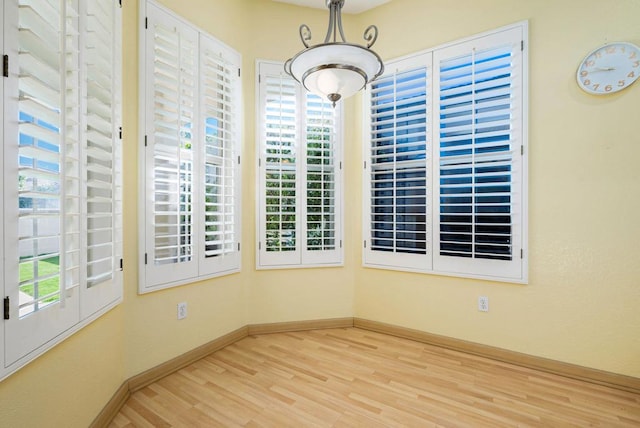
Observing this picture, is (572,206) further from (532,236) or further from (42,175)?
(42,175)

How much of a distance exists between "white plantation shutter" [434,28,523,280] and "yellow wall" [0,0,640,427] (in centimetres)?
12

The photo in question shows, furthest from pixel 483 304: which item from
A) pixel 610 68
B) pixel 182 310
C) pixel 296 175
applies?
pixel 182 310

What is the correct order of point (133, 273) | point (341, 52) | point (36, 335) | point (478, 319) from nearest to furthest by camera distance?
1. point (36, 335)
2. point (341, 52)
3. point (133, 273)
4. point (478, 319)

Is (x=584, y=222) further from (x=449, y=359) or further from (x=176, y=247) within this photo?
(x=176, y=247)

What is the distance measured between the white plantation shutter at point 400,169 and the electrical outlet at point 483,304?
50 cm

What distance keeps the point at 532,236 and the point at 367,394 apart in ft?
5.65

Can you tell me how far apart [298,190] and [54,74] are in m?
2.01

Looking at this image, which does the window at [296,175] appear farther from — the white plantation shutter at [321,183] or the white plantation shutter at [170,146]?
the white plantation shutter at [170,146]

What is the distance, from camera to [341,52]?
144cm

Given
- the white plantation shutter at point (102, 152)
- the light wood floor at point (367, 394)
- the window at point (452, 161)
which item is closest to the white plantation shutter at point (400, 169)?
the window at point (452, 161)

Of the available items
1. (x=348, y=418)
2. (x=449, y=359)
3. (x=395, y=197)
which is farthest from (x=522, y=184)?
(x=348, y=418)

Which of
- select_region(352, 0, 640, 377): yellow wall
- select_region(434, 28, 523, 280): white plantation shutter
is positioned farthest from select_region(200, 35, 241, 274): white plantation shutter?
select_region(352, 0, 640, 377): yellow wall

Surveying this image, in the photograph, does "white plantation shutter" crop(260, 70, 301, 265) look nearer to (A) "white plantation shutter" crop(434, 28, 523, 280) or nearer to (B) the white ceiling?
(B) the white ceiling

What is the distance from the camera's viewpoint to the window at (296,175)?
303 cm
